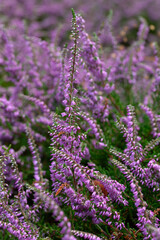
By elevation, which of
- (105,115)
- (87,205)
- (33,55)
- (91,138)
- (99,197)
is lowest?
(87,205)

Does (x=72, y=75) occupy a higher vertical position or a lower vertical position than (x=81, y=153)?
higher

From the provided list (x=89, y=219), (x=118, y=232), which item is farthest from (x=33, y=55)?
(x=118, y=232)

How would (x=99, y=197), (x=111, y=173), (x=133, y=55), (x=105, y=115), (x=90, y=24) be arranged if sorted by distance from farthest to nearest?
(x=90, y=24)
(x=133, y=55)
(x=105, y=115)
(x=111, y=173)
(x=99, y=197)

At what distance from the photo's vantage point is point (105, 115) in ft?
10.2

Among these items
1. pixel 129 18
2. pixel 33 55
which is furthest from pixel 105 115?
pixel 129 18

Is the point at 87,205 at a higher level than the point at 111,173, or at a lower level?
lower

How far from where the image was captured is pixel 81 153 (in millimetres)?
2062

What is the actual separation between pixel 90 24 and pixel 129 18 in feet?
5.52

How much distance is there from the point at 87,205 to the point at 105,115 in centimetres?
128

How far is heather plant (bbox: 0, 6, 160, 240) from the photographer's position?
201 centimetres

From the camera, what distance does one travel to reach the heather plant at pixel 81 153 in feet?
6.60

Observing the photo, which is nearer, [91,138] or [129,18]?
[91,138]

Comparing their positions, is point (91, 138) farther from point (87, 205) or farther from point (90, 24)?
point (90, 24)

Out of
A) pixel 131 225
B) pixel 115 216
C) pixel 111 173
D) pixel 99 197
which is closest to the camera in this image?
pixel 99 197
